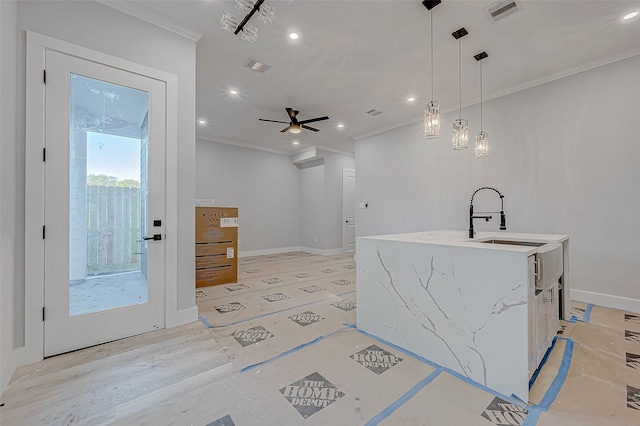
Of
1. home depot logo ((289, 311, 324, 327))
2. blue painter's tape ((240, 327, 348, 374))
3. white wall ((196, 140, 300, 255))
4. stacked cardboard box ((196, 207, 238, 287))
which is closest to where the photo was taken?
blue painter's tape ((240, 327, 348, 374))

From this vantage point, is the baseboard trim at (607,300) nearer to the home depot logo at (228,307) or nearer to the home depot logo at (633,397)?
the home depot logo at (633,397)

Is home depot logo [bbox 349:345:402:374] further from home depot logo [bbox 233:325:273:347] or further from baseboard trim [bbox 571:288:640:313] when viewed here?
baseboard trim [bbox 571:288:640:313]

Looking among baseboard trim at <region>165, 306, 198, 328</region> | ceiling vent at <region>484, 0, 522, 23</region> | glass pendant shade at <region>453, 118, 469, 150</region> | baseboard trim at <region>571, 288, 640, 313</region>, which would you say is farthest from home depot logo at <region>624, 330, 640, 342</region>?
baseboard trim at <region>165, 306, 198, 328</region>

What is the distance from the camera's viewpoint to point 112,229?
7.77 ft

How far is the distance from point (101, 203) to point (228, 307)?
1625mm

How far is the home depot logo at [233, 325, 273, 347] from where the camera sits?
7.46 ft

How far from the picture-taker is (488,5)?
92.4 inches

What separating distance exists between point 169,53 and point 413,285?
306cm

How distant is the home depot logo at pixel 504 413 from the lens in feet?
4.56

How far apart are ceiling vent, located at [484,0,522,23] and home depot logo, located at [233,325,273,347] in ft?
11.5

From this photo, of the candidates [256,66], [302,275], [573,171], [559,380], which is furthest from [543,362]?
[256,66]

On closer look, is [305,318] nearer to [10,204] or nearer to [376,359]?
[376,359]

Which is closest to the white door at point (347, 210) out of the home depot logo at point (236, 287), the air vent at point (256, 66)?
the home depot logo at point (236, 287)

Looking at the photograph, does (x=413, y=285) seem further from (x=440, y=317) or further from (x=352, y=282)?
(x=352, y=282)
